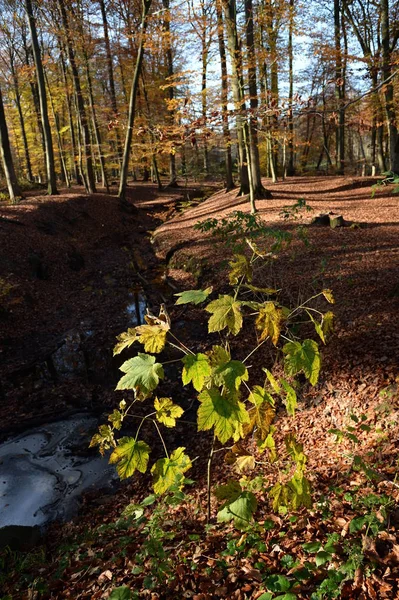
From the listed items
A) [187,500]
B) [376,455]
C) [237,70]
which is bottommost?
[187,500]

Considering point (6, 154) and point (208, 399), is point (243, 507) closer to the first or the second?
point (208, 399)

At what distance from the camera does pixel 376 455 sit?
3354mm

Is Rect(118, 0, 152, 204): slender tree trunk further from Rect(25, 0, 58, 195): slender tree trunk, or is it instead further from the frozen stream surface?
the frozen stream surface

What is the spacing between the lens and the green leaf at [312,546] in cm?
241

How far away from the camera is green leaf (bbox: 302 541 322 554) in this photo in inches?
94.9

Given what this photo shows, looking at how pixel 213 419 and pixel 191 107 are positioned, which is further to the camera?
pixel 191 107

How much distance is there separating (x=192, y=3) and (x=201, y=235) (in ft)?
30.4

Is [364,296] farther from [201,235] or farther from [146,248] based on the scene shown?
[146,248]

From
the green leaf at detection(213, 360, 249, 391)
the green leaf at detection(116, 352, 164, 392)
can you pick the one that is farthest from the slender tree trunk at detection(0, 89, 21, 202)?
the green leaf at detection(213, 360, 249, 391)

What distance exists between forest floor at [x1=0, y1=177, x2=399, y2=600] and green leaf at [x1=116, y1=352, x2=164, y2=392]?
1.18m

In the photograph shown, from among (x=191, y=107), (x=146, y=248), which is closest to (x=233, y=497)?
(x=191, y=107)

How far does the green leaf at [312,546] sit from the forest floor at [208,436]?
4 centimetres

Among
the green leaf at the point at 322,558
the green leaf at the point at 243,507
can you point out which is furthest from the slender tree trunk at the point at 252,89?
the green leaf at the point at 322,558

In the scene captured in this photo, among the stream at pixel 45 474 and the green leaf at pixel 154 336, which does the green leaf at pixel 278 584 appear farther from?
the stream at pixel 45 474
